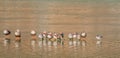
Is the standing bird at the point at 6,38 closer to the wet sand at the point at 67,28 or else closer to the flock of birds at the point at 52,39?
the flock of birds at the point at 52,39

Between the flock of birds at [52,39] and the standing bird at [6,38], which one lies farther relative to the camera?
the standing bird at [6,38]

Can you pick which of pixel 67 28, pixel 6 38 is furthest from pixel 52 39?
pixel 67 28

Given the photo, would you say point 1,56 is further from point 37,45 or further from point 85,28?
point 85,28

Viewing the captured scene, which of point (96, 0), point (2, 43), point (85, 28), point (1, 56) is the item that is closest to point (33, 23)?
point (85, 28)

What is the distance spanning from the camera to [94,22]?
3181cm

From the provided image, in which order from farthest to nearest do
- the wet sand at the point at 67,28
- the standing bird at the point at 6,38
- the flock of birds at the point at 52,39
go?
the standing bird at the point at 6,38 < the flock of birds at the point at 52,39 < the wet sand at the point at 67,28

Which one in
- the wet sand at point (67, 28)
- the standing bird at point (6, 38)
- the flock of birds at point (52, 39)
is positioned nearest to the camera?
the wet sand at point (67, 28)

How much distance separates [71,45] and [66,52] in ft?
3.76

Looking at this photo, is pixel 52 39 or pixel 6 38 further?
pixel 6 38

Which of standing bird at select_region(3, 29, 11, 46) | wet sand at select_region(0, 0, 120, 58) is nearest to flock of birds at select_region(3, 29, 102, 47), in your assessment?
standing bird at select_region(3, 29, 11, 46)

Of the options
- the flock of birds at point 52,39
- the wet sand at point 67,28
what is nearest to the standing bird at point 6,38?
the flock of birds at point 52,39

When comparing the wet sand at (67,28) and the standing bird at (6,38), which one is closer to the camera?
the wet sand at (67,28)

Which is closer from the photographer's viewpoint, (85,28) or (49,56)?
(49,56)

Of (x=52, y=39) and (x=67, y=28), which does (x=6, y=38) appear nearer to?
(x=52, y=39)
